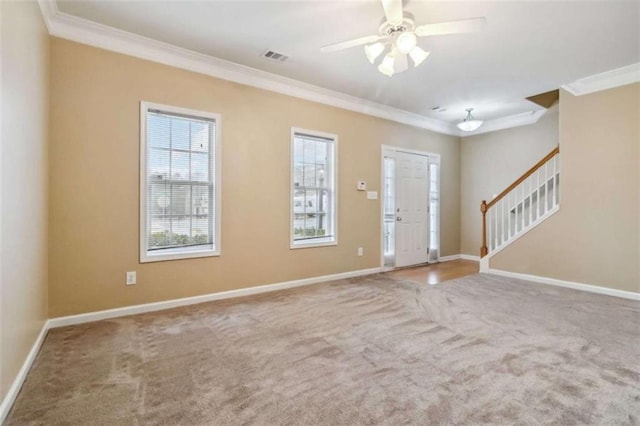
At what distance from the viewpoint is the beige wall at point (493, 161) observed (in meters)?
5.66

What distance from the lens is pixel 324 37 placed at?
10.5 feet

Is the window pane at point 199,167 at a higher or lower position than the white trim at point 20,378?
higher

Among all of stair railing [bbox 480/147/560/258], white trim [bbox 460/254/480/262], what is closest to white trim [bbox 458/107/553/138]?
stair railing [bbox 480/147/560/258]

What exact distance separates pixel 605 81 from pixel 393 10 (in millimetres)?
3576

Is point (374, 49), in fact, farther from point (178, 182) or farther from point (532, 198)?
point (532, 198)

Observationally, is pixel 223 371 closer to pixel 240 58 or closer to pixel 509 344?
pixel 509 344

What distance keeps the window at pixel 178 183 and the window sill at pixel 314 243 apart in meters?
1.08

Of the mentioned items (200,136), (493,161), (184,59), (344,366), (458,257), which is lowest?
(344,366)

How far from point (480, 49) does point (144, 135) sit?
3644 millimetres

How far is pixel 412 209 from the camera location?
5949 mm

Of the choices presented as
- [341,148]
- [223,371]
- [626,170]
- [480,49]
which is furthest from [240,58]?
[626,170]

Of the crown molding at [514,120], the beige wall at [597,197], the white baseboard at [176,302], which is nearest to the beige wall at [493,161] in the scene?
the crown molding at [514,120]

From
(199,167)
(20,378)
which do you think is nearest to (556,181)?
(199,167)

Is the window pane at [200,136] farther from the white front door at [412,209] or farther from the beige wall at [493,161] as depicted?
the beige wall at [493,161]
